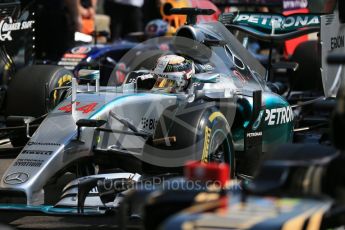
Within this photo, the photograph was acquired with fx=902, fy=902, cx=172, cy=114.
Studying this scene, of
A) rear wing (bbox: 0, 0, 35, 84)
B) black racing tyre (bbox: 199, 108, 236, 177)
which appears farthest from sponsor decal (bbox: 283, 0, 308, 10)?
black racing tyre (bbox: 199, 108, 236, 177)

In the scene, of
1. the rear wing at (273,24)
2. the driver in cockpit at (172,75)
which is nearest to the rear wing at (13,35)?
the rear wing at (273,24)

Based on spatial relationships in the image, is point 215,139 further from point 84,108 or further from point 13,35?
point 13,35

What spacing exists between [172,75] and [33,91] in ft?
5.07

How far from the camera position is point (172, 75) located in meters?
6.52

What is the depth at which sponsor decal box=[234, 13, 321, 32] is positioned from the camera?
8.09 metres

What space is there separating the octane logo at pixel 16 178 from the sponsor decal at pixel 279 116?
2.01 m

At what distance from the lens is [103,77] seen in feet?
33.3

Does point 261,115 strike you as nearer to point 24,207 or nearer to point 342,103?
point 24,207

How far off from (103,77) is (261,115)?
3862 millimetres

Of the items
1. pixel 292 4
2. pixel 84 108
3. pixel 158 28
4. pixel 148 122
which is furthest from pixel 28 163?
pixel 292 4

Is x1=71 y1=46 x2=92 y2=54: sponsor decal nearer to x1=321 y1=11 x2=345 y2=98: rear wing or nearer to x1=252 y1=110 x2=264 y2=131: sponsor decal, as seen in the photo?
x1=321 y1=11 x2=345 y2=98: rear wing

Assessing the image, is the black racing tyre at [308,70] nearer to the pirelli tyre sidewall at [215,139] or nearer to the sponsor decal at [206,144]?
the pirelli tyre sidewall at [215,139]

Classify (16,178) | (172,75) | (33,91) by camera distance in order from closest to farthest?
(16,178)
(172,75)
(33,91)

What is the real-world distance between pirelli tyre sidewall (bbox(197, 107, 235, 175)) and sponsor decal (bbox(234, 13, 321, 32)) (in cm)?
228
